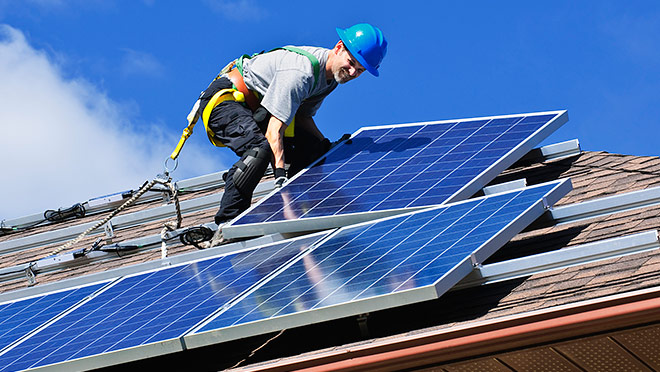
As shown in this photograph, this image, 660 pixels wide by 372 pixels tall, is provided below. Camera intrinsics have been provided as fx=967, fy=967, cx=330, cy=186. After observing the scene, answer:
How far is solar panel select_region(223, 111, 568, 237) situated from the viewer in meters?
7.80

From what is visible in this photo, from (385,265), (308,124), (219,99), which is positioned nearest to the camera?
(385,265)

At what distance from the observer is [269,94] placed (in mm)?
8594

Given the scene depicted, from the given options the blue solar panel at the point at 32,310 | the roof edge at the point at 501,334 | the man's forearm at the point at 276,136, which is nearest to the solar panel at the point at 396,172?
the man's forearm at the point at 276,136

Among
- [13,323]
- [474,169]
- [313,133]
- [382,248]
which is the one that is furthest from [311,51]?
[13,323]

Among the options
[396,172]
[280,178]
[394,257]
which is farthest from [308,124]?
[394,257]

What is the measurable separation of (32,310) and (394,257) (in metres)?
3.36

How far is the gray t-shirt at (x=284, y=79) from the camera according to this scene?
8.53 meters

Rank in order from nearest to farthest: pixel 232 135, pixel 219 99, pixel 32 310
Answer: pixel 32 310 → pixel 232 135 → pixel 219 99

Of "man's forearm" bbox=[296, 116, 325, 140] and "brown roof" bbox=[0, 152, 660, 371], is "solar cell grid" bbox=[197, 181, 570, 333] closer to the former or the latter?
"brown roof" bbox=[0, 152, 660, 371]

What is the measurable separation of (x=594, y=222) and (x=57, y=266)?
5.81 meters

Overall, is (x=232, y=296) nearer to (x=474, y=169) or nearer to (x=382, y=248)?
(x=382, y=248)

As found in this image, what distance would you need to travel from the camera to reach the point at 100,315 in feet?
23.6

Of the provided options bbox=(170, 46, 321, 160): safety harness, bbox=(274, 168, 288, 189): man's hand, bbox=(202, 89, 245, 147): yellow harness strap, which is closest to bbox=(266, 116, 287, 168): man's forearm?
bbox=(274, 168, 288, 189): man's hand

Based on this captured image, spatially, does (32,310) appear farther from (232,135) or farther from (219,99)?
(219,99)
